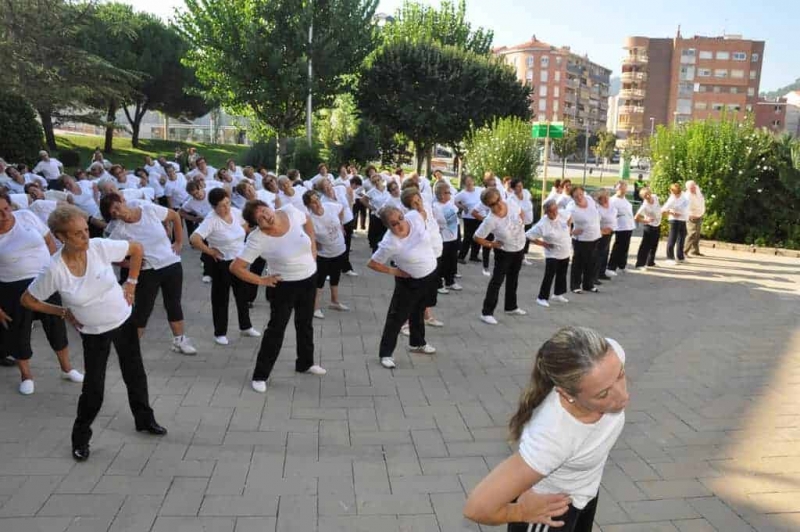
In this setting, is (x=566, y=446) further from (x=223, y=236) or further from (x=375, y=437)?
(x=223, y=236)

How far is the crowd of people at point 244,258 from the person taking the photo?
411cm

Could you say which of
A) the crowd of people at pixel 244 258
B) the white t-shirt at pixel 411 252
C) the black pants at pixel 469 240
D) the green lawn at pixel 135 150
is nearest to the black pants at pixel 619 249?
the crowd of people at pixel 244 258

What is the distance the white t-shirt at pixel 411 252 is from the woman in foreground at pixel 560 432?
4.10 m

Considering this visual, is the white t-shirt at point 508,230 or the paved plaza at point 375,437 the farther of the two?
the white t-shirt at point 508,230

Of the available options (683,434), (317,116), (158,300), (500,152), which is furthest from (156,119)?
(683,434)

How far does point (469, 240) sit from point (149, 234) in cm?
702

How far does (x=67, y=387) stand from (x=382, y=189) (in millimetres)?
7288

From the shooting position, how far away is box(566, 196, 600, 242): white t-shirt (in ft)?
30.4

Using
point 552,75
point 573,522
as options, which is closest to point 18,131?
point 573,522

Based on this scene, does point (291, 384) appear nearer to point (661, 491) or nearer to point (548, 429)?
point (661, 491)

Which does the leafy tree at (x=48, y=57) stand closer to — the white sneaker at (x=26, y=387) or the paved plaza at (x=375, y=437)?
the paved plaza at (x=375, y=437)

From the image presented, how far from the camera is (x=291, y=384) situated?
5773 mm

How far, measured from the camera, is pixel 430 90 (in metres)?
30.5

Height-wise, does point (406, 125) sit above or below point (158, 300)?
above
